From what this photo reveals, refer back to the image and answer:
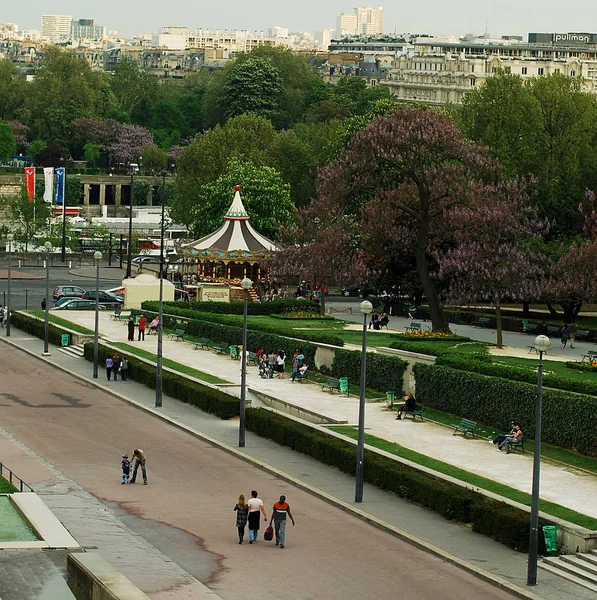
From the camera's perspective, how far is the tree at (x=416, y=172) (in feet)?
230

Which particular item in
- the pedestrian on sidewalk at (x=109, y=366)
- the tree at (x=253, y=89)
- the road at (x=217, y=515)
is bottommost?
the road at (x=217, y=515)

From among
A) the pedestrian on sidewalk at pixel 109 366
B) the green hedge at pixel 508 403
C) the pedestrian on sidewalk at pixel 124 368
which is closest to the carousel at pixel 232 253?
the pedestrian on sidewalk at pixel 124 368

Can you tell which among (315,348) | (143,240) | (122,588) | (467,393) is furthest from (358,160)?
(143,240)

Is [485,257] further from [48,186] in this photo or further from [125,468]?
[48,186]

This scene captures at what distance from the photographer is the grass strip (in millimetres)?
37969

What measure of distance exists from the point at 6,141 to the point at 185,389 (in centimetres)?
13924

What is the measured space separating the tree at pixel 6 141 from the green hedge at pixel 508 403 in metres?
143

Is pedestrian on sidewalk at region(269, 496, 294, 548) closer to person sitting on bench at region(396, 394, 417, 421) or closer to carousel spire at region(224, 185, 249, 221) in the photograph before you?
person sitting on bench at region(396, 394, 417, 421)

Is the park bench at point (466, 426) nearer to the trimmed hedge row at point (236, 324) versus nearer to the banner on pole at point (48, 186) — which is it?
the trimmed hedge row at point (236, 324)

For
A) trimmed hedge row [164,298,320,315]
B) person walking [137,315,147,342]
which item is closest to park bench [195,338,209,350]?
person walking [137,315,147,342]

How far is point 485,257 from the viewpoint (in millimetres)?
69812

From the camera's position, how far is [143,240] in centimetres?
13762

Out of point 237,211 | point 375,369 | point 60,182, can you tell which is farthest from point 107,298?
point 60,182

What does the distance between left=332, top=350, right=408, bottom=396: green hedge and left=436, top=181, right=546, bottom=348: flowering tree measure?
396 inches
